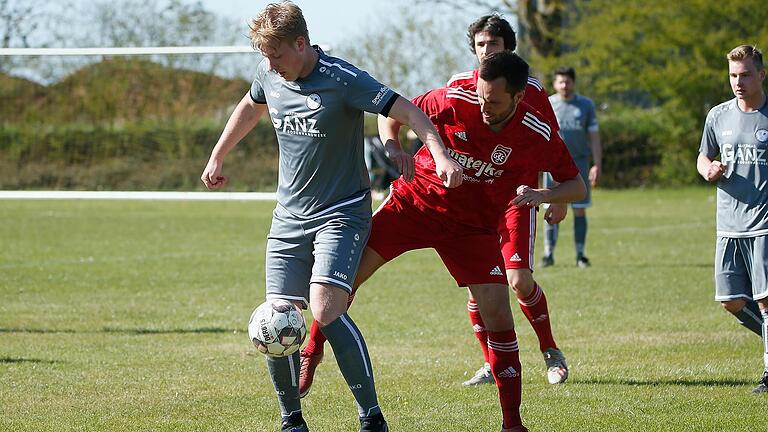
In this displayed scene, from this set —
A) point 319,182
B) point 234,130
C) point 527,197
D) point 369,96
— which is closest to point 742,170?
point 527,197

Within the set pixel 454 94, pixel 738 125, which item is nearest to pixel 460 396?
pixel 454 94

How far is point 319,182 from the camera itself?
557 cm

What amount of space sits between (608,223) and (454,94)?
1537cm

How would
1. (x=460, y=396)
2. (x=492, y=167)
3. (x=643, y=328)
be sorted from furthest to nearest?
(x=643, y=328) → (x=460, y=396) → (x=492, y=167)

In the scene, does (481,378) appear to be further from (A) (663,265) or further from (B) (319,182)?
(A) (663,265)

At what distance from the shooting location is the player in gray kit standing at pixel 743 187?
695 cm

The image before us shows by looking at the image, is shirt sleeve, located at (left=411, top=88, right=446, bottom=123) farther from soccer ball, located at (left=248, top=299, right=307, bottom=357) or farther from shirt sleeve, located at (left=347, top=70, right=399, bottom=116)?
soccer ball, located at (left=248, top=299, right=307, bottom=357)

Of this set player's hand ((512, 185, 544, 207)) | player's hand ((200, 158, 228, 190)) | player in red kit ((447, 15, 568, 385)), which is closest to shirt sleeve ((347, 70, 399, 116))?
player's hand ((512, 185, 544, 207))

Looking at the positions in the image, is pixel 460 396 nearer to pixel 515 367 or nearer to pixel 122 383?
pixel 515 367

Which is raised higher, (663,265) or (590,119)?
(590,119)

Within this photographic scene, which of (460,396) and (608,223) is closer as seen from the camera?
(460,396)

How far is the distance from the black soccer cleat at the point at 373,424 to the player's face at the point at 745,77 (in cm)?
316

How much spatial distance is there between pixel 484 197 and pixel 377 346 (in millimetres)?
2801

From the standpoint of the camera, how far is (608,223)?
20891 millimetres
